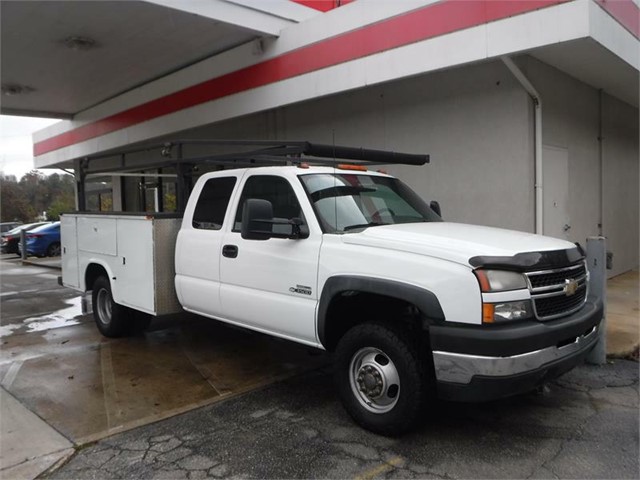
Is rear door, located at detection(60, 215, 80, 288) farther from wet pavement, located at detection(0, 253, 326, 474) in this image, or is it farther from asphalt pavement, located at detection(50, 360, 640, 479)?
asphalt pavement, located at detection(50, 360, 640, 479)

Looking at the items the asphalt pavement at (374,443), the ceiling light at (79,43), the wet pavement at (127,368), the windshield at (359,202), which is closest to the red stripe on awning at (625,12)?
the windshield at (359,202)

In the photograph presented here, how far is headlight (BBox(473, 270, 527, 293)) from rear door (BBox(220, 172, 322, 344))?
137 centimetres

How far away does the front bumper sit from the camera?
11.1 feet

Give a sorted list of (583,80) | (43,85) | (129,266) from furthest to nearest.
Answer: (43,85), (583,80), (129,266)

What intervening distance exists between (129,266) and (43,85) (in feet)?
37.5

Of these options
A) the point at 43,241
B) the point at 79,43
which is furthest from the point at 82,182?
the point at 43,241

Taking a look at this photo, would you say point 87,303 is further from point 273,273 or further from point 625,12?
point 625,12

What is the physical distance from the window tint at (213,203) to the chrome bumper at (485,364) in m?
2.79

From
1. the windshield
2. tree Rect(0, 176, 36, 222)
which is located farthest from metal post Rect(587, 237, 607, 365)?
tree Rect(0, 176, 36, 222)

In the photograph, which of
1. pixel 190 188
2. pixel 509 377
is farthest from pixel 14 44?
pixel 509 377

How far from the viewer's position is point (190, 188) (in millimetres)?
6465

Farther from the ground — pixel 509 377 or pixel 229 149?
pixel 229 149

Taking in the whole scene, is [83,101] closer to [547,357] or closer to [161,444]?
[161,444]

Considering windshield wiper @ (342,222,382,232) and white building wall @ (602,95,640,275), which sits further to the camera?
white building wall @ (602,95,640,275)
